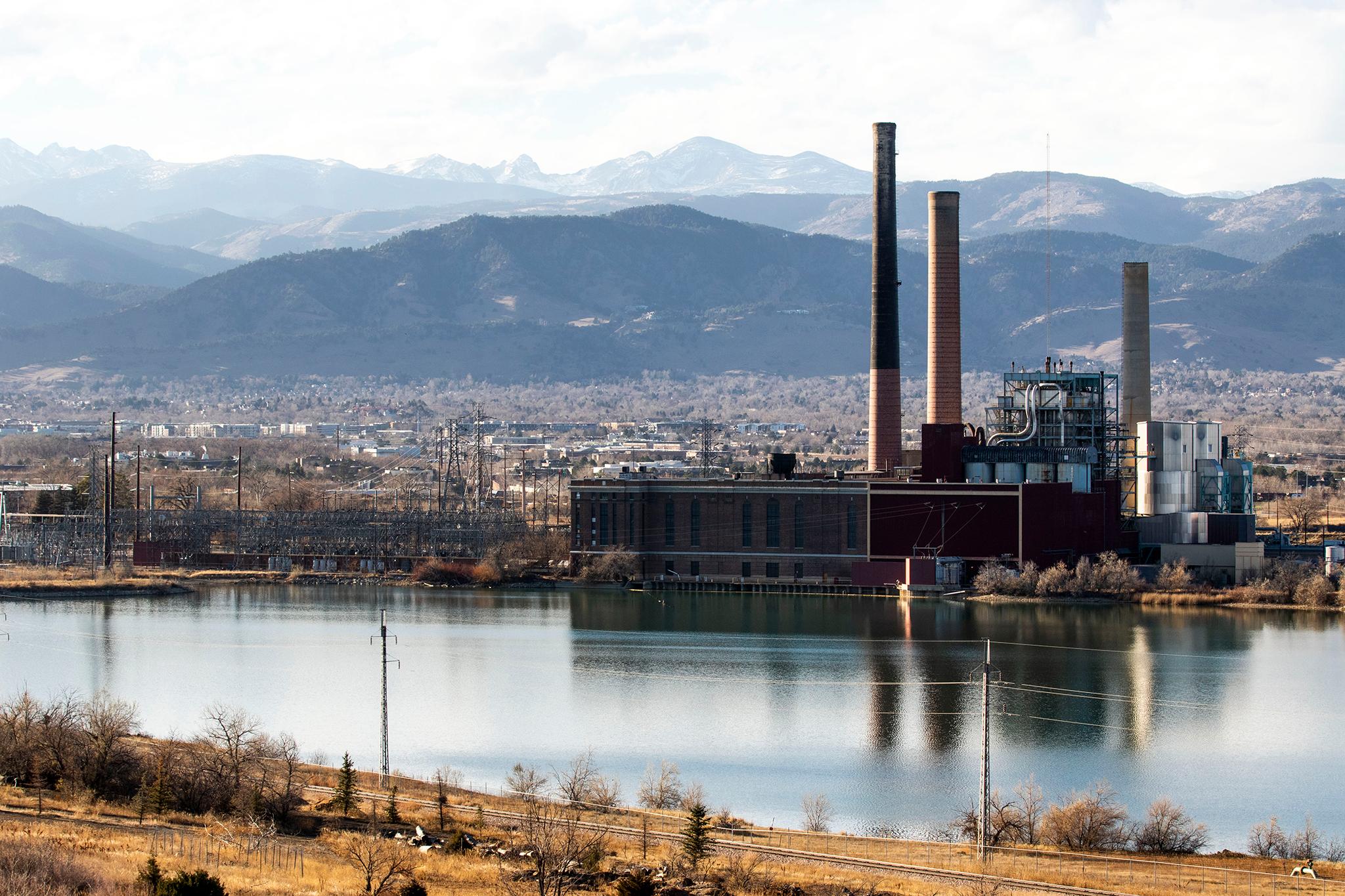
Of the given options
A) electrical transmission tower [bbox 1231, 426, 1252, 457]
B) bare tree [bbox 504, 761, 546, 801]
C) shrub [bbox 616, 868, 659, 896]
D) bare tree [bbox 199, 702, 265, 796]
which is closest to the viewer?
shrub [bbox 616, 868, 659, 896]

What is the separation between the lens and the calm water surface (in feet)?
110

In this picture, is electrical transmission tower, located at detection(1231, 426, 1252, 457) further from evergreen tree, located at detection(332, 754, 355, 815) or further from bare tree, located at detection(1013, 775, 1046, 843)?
evergreen tree, located at detection(332, 754, 355, 815)

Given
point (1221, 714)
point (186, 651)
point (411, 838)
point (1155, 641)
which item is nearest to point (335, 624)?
point (186, 651)

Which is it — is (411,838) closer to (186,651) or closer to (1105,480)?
(186,651)

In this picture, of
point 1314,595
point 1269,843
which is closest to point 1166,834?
point 1269,843

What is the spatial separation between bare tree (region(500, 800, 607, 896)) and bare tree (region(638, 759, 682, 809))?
3.59 m

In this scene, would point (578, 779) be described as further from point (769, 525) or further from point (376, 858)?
point (769, 525)

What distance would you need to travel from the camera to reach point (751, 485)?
67312 mm

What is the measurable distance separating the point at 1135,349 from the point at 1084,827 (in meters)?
53.5

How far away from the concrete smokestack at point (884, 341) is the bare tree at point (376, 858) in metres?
48.3

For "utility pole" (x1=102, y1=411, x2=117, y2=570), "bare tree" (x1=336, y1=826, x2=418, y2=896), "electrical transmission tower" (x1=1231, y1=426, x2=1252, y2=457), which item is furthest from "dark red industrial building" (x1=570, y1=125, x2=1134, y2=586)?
"bare tree" (x1=336, y1=826, x2=418, y2=896)

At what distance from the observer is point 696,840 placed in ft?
80.4

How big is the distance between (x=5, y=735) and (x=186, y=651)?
19.2 metres

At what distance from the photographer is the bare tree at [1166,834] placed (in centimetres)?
2767
